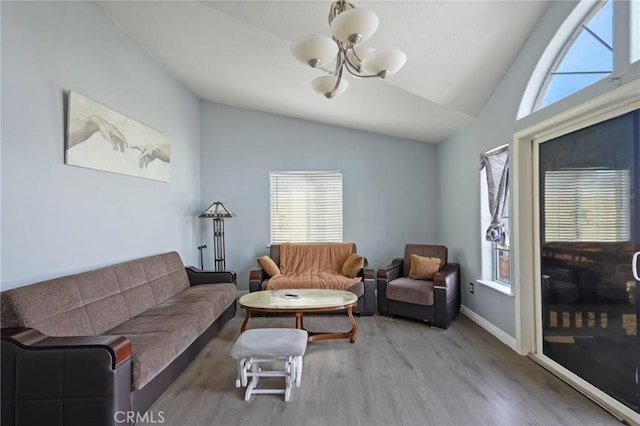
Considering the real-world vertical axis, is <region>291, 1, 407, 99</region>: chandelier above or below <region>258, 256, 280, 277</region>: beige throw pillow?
above

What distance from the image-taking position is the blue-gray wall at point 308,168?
5.15m

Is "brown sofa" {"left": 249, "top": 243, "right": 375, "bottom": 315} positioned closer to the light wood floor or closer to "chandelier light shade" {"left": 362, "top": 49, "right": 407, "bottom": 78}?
the light wood floor

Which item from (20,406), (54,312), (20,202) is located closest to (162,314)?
(54,312)

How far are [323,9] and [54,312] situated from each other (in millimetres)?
2782

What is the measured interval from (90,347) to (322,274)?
3037 millimetres

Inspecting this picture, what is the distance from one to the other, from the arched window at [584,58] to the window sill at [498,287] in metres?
1.71

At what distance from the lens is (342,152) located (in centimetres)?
517

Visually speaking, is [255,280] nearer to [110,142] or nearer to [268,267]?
[268,267]

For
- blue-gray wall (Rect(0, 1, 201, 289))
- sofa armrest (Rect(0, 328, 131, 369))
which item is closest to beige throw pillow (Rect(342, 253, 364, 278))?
blue-gray wall (Rect(0, 1, 201, 289))

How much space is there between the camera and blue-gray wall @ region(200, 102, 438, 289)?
515 cm

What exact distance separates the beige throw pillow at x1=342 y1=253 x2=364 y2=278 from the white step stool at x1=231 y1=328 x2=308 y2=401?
186 centimetres

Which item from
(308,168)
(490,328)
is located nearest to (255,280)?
(308,168)

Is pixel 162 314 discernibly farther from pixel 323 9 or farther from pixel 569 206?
pixel 569 206

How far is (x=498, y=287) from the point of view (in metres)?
3.28
